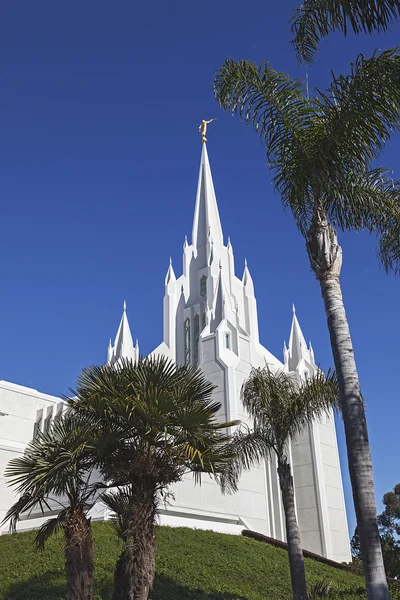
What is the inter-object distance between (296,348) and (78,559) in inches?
1030

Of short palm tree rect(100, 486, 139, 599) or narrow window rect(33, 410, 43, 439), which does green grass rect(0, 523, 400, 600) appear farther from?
narrow window rect(33, 410, 43, 439)

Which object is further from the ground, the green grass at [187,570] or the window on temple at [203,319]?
the window on temple at [203,319]

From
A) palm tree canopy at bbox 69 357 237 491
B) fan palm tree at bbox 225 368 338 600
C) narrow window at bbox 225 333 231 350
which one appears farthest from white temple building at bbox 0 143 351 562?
palm tree canopy at bbox 69 357 237 491

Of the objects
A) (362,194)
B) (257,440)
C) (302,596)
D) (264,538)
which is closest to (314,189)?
(362,194)

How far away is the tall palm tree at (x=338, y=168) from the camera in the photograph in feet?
25.1

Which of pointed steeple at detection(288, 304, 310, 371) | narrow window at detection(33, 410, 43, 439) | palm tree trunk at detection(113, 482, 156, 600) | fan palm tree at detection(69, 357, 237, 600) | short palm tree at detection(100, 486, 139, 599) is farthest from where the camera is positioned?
pointed steeple at detection(288, 304, 310, 371)

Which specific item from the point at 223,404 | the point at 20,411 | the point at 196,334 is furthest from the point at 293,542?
the point at 196,334

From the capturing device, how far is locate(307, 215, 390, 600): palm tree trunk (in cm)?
663

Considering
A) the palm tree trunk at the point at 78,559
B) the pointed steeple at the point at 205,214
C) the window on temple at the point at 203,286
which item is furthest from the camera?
the pointed steeple at the point at 205,214

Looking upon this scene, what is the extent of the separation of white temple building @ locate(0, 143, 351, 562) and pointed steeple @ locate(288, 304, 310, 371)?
6cm

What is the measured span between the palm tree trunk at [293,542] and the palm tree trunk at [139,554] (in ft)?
12.5

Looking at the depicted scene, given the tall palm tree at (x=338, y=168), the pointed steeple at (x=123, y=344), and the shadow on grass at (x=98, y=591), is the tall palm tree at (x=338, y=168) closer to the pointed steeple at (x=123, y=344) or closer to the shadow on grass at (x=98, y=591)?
the shadow on grass at (x=98, y=591)

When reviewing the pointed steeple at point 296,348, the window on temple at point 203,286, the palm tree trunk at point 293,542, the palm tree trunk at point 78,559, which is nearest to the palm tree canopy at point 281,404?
the palm tree trunk at point 293,542

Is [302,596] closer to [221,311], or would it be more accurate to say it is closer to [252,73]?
[252,73]
